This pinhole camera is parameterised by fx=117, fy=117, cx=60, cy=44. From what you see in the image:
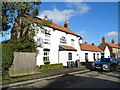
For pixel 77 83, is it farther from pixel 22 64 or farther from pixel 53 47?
pixel 53 47

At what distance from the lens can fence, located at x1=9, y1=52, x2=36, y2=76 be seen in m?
10.2

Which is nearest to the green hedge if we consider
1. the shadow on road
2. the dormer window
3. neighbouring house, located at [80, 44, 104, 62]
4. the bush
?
the dormer window

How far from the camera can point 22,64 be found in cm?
1077

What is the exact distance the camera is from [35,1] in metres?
13.5

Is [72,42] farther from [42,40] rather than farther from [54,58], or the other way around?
[42,40]

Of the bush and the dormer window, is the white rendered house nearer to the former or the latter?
the dormer window

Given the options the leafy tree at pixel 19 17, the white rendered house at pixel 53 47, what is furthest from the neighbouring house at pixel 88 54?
the leafy tree at pixel 19 17

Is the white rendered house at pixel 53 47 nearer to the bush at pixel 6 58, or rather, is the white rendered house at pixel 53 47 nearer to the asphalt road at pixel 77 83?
the bush at pixel 6 58

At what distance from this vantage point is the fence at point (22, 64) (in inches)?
400

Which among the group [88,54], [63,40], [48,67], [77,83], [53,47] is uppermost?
[63,40]

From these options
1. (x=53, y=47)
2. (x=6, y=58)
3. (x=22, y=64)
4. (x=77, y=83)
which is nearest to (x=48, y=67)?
(x=53, y=47)

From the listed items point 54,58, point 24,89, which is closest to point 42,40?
point 54,58

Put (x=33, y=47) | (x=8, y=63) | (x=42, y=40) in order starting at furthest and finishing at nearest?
(x=42, y=40)
(x=33, y=47)
(x=8, y=63)

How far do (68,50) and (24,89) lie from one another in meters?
12.3
